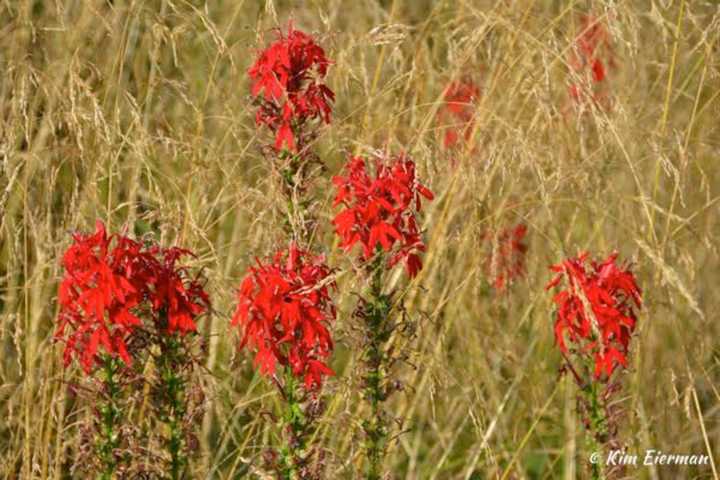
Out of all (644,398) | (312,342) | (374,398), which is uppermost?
(312,342)

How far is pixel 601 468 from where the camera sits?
7.48 ft

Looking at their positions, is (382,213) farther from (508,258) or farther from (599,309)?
(508,258)

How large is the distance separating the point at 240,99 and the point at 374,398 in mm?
1599

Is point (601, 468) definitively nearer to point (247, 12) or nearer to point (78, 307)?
point (78, 307)

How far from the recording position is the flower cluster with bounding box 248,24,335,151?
7.68 ft

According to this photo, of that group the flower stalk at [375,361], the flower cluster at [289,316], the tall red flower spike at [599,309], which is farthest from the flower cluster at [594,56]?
the flower cluster at [289,316]

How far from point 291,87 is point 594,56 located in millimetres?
1486

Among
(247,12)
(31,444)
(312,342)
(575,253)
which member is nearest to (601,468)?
(312,342)

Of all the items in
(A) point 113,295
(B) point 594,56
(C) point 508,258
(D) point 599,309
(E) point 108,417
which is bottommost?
(C) point 508,258

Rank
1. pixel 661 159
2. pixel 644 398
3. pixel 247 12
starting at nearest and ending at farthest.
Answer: pixel 661 159, pixel 644 398, pixel 247 12

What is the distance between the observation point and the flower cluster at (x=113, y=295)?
2.07 m

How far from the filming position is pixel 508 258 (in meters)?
3.34

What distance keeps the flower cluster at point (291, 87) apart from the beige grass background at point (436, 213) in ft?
0.51

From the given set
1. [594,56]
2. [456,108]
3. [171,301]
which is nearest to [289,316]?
[171,301]
